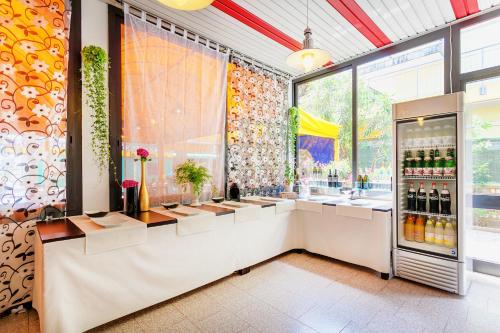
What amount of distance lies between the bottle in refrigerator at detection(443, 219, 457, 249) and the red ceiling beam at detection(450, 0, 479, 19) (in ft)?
7.45

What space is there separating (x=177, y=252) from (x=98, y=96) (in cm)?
163

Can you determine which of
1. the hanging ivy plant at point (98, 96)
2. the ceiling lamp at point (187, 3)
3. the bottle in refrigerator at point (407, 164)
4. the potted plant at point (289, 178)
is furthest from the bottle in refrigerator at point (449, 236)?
the hanging ivy plant at point (98, 96)

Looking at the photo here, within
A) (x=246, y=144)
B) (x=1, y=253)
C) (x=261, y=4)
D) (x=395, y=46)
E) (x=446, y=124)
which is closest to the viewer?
(x=1, y=253)

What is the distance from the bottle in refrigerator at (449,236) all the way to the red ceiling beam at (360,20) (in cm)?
237

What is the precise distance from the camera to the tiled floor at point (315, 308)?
6.22ft

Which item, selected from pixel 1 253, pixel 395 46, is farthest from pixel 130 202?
pixel 395 46

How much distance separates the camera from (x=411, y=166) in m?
2.83

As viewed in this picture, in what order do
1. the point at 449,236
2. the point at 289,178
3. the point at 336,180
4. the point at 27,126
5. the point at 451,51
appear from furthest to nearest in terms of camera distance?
1. the point at 289,178
2. the point at 336,180
3. the point at 451,51
4. the point at 449,236
5. the point at 27,126

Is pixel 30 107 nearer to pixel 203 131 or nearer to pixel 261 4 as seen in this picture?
pixel 203 131

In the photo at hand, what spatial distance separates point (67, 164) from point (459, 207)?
368cm

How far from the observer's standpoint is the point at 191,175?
2.77 metres

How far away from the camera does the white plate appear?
1875mm

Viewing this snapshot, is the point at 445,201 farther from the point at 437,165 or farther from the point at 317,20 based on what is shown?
the point at 317,20

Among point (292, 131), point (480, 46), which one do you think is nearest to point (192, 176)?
point (292, 131)
